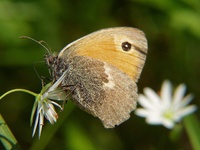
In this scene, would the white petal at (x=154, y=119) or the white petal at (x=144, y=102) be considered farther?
the white petal at (x=144, y=102)

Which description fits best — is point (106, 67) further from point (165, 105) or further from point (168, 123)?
point (165, 105)

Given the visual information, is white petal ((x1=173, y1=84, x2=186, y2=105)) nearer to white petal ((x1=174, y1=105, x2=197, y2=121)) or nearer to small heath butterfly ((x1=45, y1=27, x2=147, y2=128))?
white petal ((x1=174, y1=105, x2=197, y2=121))

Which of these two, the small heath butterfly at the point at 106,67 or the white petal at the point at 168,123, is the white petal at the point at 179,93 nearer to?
the white petal at the point at 168,123

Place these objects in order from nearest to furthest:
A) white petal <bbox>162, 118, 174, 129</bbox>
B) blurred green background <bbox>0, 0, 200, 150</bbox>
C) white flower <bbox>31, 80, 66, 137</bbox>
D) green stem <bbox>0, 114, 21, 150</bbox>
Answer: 1. green stem <bbox>0, 114, 21, 150</bbox>
2. white flower <bbox>31, 80, 66, 137</bbox>
3. white petal <bbox>162, 118, 174, 129</bbox>
4. blurred green background <bbox>0, 0, 200, 150</bbox>

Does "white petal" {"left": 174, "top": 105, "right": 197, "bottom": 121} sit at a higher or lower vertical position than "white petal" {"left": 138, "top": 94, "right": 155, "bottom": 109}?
higher

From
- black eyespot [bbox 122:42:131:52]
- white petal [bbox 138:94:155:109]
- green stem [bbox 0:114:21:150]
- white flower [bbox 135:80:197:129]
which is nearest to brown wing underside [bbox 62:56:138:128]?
black eyespot [bbox 122:42:131:52]

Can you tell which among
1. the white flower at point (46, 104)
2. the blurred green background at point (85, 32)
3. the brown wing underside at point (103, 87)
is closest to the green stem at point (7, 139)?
the white flower at point (46, 104)
